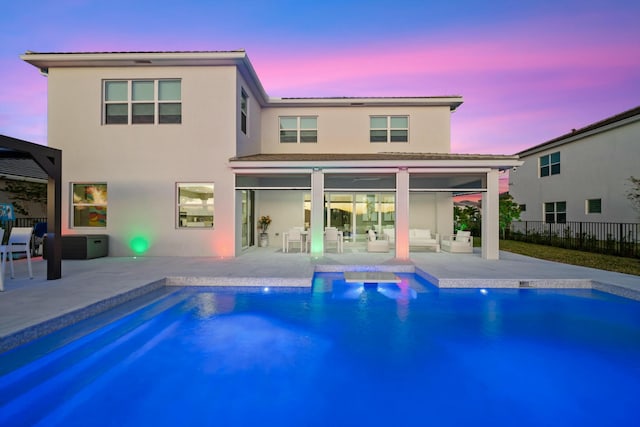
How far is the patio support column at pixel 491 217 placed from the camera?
10656mm

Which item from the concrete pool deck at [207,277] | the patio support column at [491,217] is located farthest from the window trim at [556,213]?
the patio support column at [491,217]

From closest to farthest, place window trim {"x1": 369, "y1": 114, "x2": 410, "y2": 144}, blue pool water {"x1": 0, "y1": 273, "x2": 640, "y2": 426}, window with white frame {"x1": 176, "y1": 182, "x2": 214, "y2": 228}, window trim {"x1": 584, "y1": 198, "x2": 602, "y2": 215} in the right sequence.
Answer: blue pool water {"x1": 0, "y1": 273, "x2": 640, "y2": 426}
window with white frame {"x1": 176, "y1": 182, "x2": 214, "y2": 228}
window trim {"x1": 369, "y1": 114, "x2": 410, "y2": 144}
window trim {"x1": 584, "y1": 198, "x2": 602, "y2": 215}

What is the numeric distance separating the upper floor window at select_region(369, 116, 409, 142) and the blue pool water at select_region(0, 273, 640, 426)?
10167 mm

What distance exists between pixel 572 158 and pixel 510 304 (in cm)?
1583

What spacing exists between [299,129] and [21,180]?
11619 mm

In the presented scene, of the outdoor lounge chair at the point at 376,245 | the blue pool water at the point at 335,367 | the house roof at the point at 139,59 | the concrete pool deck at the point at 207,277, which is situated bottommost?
the blue pool water at the point at 335,367

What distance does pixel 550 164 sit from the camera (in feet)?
63.7

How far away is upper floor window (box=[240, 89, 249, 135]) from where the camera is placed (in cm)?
1202

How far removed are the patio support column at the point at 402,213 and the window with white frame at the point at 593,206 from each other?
12.2 meters

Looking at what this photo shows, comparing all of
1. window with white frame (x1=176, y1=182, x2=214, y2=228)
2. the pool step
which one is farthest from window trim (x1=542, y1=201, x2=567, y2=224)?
the pool step

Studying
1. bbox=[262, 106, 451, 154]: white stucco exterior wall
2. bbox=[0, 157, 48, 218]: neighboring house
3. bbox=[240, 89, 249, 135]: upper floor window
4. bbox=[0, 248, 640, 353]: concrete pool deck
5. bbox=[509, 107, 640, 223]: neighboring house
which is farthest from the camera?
bbox=[262, 106, 451, 154]: white stucco exterior wall

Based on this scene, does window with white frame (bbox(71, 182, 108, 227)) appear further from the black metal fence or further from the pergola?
the black metal fence

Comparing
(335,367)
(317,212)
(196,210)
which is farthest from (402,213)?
(335,367)

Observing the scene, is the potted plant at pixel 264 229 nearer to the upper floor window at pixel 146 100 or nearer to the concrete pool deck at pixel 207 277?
the concrete pool deck at pixel 207 277
